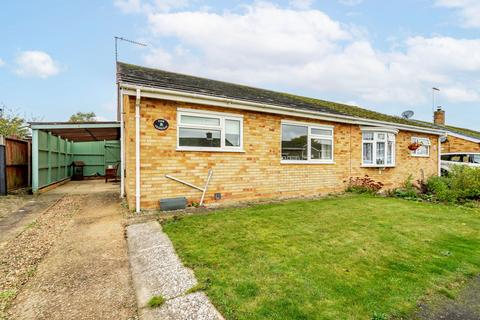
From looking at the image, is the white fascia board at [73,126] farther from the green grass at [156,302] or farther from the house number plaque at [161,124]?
the green grass at [156,302]

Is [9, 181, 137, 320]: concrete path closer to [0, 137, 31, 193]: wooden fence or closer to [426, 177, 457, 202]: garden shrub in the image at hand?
[0, 137, 31, 193]: wooden fence

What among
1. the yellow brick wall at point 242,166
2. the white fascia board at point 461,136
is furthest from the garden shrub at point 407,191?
the white fascia board at point 461,136

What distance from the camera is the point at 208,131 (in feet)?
24.1

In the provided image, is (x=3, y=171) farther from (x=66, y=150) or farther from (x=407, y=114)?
(x=407, y=114)

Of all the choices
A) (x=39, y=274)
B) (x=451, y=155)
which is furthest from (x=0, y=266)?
(x=451, y=155)

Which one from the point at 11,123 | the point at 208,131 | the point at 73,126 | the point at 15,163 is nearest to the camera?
the point at 208,131

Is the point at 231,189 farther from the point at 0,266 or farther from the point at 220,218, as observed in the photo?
the point at 0,266

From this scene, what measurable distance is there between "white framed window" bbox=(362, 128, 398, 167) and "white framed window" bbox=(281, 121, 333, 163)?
2.19 m

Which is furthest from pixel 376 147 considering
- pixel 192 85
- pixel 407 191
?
pixel 192 85

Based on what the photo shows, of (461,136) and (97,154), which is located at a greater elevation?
(461,136)

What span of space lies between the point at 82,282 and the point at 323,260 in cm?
321

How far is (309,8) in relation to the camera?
10.9 meters

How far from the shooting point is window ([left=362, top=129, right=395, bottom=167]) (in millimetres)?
11109

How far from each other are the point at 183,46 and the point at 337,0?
330 inches
